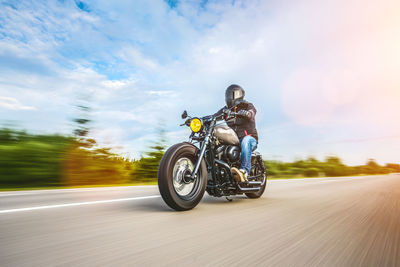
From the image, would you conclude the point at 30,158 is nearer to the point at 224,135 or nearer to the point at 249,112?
the point at 224,135

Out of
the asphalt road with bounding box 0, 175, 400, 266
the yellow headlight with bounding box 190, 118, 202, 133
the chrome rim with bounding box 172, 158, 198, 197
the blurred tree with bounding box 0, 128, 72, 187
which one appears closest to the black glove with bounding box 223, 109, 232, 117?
the yellow headlight with bounding box 190, 118, 202, 133

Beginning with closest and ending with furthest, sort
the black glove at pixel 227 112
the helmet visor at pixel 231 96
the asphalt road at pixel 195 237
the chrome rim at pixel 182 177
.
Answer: the asphalt road at pixel 195 237
the chrome rim at pixel 182 177
the black glove at pixel 227 112
the helmet visor at pixel 231 96

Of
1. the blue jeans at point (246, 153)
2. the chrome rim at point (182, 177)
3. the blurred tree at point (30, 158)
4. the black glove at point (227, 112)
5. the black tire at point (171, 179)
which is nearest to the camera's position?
the black tire at point (171, 179)

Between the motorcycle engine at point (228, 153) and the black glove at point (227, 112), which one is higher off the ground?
the black glove at point (227, 112)

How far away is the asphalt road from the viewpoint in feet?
5.75

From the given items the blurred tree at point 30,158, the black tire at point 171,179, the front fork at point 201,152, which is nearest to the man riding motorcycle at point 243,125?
the front fork at point 201,152

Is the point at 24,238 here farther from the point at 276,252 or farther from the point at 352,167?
the point at 352,167

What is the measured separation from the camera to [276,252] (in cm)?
192

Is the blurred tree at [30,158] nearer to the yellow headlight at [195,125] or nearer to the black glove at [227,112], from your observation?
the yellow headlight at [195,125]

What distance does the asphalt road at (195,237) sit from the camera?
5.75 feet

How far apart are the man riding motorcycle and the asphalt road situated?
88 centimetres

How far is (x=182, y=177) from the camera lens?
139 inches

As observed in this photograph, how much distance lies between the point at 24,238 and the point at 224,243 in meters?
1.49

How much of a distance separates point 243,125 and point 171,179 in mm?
1975
